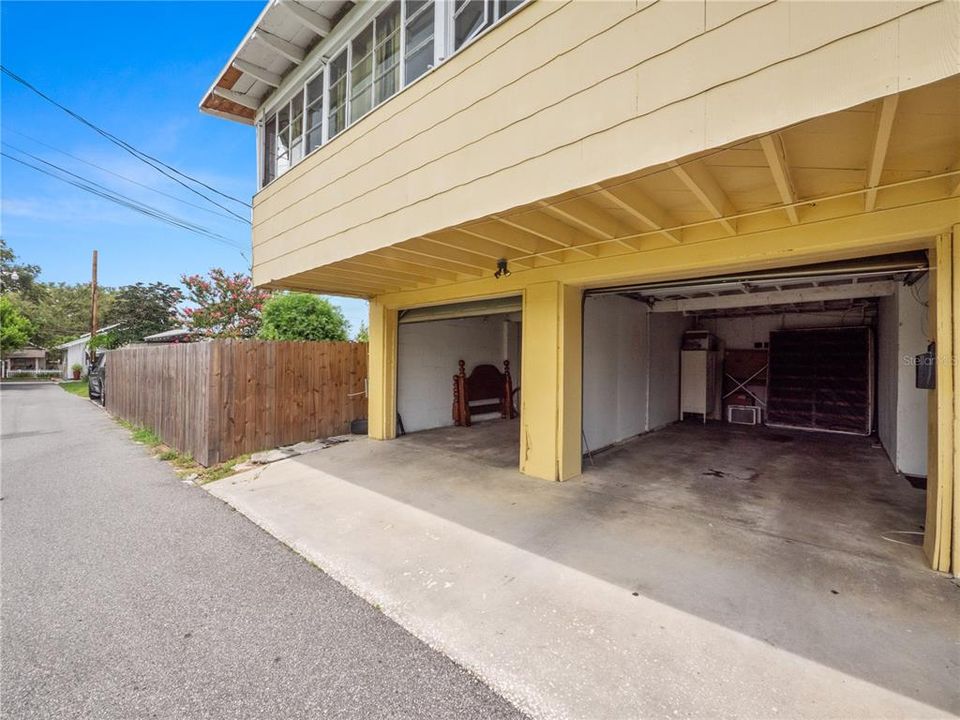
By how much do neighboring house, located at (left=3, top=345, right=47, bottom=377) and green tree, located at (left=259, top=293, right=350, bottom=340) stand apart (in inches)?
1724

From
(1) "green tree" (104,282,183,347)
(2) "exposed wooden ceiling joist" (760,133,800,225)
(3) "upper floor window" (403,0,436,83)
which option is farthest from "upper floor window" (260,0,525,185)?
(1) "green tree" (104,282,183,347)

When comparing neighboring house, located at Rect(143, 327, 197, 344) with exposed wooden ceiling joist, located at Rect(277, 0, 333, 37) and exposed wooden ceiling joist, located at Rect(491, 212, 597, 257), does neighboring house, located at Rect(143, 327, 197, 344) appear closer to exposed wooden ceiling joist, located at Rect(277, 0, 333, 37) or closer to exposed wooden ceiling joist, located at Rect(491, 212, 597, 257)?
exposed wooden ceiling joist, located at Rect(277, 0, 333, 37)

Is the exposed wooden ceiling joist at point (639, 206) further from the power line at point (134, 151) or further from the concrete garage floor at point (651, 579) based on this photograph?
the power line at point (134, 151)

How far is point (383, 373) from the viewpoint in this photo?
729cm

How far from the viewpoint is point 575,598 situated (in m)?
2.50

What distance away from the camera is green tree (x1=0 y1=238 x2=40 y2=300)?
97.9 ft

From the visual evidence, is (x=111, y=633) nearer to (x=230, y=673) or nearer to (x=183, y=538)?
(x=230, y=673)

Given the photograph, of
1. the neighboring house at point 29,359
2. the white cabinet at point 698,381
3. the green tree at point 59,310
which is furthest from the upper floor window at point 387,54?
the neighboring house at point 29,359

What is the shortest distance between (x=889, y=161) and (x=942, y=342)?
1.26m

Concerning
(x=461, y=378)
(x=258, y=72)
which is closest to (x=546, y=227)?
(x=258, y=72)

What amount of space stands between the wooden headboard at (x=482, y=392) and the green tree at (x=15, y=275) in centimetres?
4029

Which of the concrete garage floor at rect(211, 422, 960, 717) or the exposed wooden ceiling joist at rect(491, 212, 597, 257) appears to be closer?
the concrete garage floor at rect(211, 422, 960, 717)

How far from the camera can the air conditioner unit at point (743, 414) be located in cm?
905

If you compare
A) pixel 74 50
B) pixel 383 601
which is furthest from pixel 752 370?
pixel 74 50
